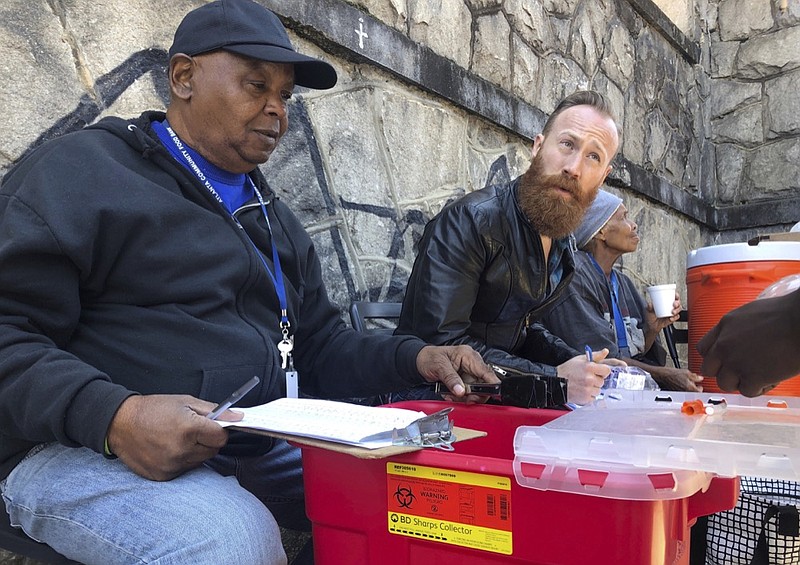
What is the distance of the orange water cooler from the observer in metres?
3.02

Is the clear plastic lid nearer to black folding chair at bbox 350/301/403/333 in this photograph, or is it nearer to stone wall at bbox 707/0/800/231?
black folding chair at bbox 350/301/403/333

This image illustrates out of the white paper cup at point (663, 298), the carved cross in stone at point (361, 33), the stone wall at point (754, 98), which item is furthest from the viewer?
the stone wall at point (754, 98)

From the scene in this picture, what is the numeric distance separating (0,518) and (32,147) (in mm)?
871

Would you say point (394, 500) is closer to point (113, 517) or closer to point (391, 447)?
point (391, 447)

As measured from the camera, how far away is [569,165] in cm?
254

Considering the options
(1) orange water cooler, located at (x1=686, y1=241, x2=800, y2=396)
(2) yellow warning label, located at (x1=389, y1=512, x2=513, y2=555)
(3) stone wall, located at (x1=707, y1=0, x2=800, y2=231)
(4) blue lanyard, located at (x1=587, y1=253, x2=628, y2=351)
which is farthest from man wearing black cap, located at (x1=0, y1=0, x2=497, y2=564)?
(3) stone wall, located at (x1=707, y1=0, x2=800, y2=231)

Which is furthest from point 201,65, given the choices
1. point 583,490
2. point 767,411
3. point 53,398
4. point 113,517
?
point 767,411

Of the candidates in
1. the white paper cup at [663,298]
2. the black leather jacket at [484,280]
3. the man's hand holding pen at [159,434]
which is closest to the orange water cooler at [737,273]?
the white paper cup at [663,298]

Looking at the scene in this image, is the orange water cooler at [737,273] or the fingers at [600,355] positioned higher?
the orange water cooler at [737,273]

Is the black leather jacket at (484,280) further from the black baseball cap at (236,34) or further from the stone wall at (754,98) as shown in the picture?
Result: the stone wall at (754,98)

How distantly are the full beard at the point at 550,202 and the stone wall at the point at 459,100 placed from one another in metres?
0.62

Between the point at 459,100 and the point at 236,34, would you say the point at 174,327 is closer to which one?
the point at 236,34

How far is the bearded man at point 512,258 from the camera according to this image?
6.82 ft

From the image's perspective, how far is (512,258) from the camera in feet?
7.31
